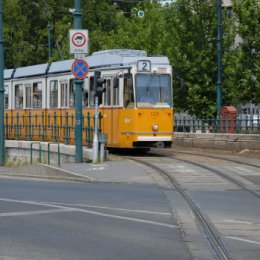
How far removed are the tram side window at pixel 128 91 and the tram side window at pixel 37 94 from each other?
7.35m

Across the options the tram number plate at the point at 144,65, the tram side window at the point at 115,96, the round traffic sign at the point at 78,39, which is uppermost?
the round traffic sign at the point at 78,39

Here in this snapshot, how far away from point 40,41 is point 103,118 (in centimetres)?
4607

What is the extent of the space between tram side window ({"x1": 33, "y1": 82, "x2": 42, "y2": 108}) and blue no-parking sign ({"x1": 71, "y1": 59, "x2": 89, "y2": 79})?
31.6 ft

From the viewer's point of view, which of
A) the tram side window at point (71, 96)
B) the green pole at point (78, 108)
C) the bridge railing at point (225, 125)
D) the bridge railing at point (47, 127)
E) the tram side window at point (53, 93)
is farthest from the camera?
the bridge railing at point (225, 125)

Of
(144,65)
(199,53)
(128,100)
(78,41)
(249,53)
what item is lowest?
(128,100)

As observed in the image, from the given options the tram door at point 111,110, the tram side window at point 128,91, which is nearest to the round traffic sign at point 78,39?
the tram side window at point 128,91

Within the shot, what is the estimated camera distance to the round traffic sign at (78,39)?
2308cm

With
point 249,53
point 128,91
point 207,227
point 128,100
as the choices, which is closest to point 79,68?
point 128,91

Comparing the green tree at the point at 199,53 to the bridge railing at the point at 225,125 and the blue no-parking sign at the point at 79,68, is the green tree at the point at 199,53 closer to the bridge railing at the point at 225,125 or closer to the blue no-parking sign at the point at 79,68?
the bridge railing at the point at 225,125

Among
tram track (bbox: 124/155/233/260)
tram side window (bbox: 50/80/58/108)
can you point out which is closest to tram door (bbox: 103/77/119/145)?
tram side window (bbox: 50/80/58/108)

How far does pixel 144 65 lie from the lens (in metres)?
26.1

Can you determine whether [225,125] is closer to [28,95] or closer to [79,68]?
[28,95]

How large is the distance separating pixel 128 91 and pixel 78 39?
363cm

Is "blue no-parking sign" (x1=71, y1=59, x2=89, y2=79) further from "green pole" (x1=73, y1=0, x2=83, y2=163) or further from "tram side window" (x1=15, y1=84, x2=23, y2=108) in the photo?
"tram side window" (x1=15, y1=84, x2=23, y2=108)
